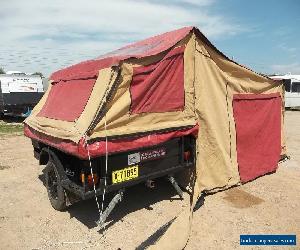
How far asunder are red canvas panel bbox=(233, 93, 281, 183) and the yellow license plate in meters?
2.74

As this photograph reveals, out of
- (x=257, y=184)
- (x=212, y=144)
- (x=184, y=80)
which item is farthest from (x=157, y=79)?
(x=257, y=184)

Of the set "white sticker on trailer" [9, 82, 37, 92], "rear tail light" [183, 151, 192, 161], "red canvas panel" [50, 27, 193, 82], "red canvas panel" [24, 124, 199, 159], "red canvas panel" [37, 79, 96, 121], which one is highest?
"red canvas panel" [50, 27, 193, 82]

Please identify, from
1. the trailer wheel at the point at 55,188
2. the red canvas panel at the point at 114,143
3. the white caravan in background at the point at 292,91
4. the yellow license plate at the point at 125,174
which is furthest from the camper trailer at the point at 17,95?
the white caravan in background at the point at 292,91

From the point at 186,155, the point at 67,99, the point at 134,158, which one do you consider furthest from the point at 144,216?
the point at 67,99

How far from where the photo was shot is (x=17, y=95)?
60.7ft

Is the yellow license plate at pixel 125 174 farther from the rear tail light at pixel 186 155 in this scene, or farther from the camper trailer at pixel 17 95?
the camper trailer at pixel 17 95

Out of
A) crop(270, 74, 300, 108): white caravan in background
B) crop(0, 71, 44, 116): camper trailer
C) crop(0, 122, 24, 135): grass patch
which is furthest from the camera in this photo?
crop(270, 74, 300, 108): white caravan in background

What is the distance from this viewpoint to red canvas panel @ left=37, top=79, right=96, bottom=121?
5.60 meters

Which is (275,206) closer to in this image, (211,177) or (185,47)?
(211,177)

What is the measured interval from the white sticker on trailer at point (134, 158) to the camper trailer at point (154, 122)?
17mm

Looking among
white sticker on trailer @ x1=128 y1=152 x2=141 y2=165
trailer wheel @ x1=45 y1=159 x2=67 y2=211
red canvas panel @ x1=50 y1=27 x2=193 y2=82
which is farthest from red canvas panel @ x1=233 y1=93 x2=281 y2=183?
trailer wheel @ x1=45 y1=159 x2=67 y2=211

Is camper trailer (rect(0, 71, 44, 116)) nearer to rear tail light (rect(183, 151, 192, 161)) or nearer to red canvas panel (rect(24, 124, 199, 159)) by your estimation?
red canvas panel (rect(24, 124, 199, 159))

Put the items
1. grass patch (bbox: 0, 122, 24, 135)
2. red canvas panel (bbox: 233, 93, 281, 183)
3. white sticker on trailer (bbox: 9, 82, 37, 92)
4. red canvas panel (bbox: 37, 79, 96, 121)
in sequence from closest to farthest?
red canvas panel (bbox: 37, 79, 96, 121) < red canvas panel (bbox: 233, 93, 281, 183) < grass patch (bbox: 0, 122, 24, 135) < white sticker on trailer (bbox: 9, 82, 37, 92)

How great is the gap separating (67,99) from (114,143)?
1893mm
